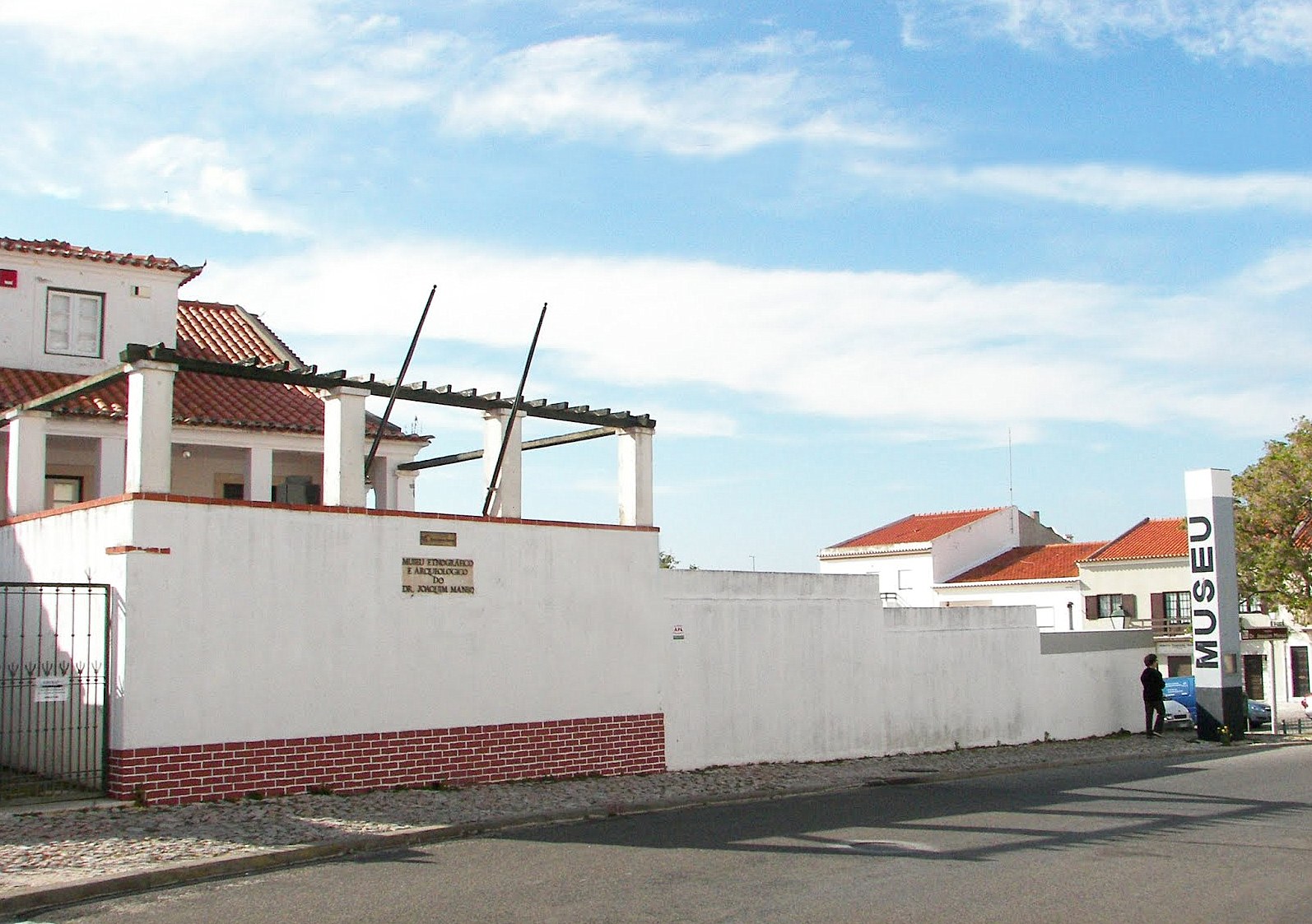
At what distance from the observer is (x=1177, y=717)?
30.0m

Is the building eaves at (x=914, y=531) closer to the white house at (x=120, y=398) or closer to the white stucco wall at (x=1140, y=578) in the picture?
the white stucco wall at (x=1140, y=578)

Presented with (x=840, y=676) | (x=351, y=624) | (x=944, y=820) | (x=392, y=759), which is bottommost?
(x=944, y=820)

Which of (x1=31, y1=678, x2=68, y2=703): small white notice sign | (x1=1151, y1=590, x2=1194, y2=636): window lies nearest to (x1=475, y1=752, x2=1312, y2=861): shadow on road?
(x1=31, y1=678, x2=68, y2=703): small white notice sign

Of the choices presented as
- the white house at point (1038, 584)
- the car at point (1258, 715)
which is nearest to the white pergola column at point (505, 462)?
the car at point (1258, 715)

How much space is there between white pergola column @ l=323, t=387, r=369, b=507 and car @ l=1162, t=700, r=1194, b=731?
807 inches

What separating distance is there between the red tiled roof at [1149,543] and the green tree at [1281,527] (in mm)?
11030

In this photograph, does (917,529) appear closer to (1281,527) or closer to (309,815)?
(1281,527)

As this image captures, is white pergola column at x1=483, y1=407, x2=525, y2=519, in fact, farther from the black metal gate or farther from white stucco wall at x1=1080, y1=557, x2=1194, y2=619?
white stucco wall at x1=1080, y1=557, x2=1194, y2=619

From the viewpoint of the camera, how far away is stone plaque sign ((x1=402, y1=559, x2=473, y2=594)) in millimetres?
14984

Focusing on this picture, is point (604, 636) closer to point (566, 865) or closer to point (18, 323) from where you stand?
point (566, 865)

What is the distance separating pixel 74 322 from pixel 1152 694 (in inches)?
830

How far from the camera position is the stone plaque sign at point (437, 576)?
1498 centimetres

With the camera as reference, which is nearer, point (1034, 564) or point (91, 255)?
point (91, 255)

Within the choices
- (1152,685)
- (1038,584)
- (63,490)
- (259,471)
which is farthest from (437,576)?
(1038,584)
